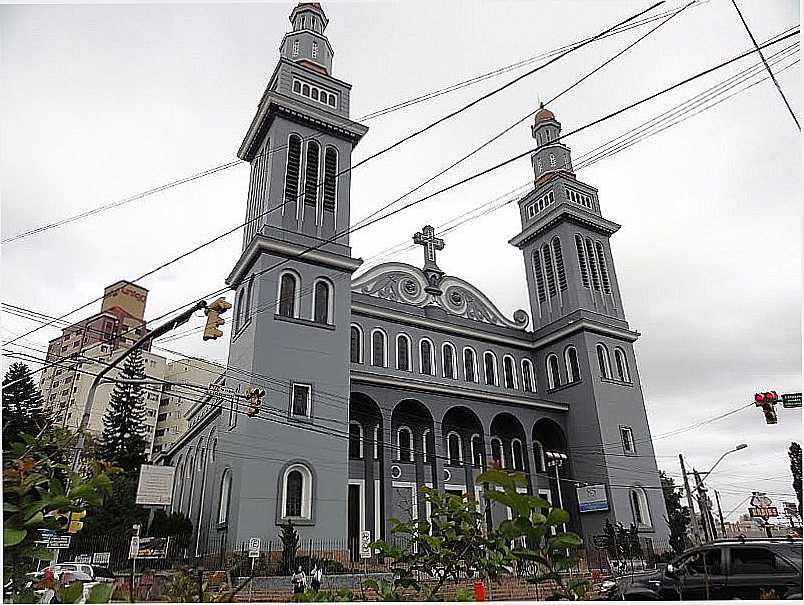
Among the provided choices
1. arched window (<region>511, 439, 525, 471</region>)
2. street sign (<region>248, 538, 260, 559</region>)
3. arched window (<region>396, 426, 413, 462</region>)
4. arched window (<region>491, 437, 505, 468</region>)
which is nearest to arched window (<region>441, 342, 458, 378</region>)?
arched window (<region>491, 437, 505, 468</region>)

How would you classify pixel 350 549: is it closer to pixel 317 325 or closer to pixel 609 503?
pixel 317 325

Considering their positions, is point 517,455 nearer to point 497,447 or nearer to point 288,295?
point 497,447

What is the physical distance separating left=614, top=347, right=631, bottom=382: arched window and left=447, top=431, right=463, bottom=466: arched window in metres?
7.41

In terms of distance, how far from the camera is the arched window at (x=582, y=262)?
2331 centimetres

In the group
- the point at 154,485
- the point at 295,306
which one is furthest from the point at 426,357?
the point at 154,485

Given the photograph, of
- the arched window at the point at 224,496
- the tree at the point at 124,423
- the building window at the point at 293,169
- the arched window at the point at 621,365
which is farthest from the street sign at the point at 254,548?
the tree at the point at 124,423

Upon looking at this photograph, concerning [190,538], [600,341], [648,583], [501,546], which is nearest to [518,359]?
[600,341]

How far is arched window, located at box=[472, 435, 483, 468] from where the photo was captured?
19.9 meters

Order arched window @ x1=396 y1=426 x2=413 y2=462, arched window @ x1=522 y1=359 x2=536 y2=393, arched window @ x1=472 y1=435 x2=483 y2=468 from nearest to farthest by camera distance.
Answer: arched window @ x1=396 y1=426 x2=413 y2=462 → arched window @ x1=472 y1=435 x2=483 y2=468 → arched window @ x1=522 y1=359 x2=536 y2=393

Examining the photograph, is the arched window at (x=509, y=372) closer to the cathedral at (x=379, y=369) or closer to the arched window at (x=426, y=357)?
the cathedral at (x=379, y=369)

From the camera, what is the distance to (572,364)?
22.6 metres

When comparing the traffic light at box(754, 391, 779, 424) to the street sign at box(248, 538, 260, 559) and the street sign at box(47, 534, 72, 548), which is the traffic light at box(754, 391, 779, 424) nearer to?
the street sign at box(47, 534, 72, 548)

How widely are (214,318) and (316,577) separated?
6.91 m

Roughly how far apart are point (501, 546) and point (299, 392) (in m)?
11.0
